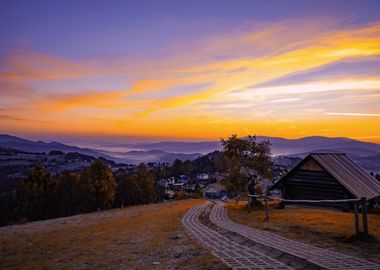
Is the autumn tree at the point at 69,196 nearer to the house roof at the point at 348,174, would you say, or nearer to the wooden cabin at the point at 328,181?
the wooden cabin at the point at 328,181

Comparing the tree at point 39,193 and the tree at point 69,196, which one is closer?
the tree at point 39,193

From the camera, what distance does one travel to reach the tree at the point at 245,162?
35.2 metres

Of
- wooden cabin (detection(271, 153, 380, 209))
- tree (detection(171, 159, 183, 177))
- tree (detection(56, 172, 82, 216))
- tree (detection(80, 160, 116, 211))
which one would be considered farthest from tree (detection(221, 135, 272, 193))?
tree (detection(171, 159, 183, 177))

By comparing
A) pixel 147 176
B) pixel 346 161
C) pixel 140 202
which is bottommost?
pixel 140 202

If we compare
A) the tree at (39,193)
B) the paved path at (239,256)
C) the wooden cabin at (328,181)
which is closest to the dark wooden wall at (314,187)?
the wooden cabin at (328,181)

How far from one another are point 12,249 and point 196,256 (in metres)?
14.8

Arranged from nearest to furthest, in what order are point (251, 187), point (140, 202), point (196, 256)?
point (196, 256), point (251, 187), point (140, 202)

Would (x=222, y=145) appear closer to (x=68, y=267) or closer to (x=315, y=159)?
(x=315, y=159)

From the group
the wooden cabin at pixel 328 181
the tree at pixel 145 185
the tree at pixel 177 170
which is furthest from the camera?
the tree at pixel 177 170

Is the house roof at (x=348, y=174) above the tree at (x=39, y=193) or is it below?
above

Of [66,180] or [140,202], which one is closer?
[66,180]

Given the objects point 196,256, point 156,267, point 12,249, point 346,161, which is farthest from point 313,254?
point 346,161

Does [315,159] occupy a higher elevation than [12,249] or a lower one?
higher

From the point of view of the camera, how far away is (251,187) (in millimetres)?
34812
